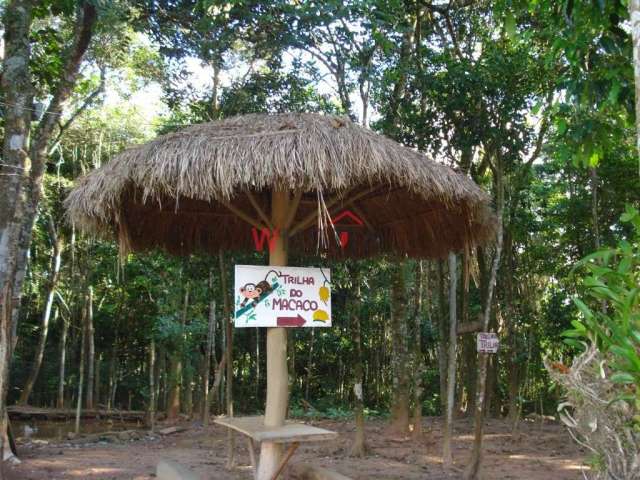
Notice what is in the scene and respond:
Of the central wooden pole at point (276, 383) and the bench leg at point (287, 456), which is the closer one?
the bench leg at point (287, 456)

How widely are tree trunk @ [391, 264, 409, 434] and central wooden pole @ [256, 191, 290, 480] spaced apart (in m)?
2.57

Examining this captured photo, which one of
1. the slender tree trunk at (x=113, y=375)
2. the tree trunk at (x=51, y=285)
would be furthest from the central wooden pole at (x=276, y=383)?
the slender tree trunk at (x=113, y=375)

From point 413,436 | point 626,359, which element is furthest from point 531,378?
point 626,359

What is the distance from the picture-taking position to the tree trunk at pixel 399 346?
23.0 ft

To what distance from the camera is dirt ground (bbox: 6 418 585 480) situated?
5.64 m

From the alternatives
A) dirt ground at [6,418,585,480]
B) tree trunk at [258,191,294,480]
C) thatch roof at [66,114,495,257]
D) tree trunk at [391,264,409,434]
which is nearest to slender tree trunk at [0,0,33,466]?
thatch roof at [66,114,495,257]

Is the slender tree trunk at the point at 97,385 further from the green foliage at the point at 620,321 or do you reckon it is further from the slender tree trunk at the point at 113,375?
the green foliage at the point at 620,321

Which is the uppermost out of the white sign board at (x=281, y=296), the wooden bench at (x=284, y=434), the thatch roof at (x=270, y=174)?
the thatch roof at (x=270, y=174)

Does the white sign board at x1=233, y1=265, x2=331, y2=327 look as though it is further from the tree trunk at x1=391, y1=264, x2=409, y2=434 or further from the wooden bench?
the tree trunk at x1=391, y1=264, x2=409, y2=434

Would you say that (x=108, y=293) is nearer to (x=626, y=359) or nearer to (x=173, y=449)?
(x=173, y=449)

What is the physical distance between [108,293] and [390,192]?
32.1ft

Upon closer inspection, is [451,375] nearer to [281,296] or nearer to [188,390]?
[281,296]

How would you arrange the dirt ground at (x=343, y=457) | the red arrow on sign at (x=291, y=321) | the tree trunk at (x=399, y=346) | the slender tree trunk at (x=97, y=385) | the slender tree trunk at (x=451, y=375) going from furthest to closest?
the slender tree trunk at (x=97, y=385), the tree trunk at (x=399, y=346), the dirt ground at (x=343, y=457), the slender tree trunk at (x=451, y=375), the red arrow on sign at (x=291, y=321)

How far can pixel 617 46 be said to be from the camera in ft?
12.2
